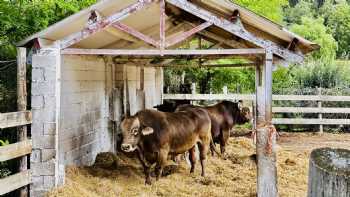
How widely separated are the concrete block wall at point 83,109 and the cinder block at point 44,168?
1.66 ft

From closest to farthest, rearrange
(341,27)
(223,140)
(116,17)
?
(116,17) → (223,140) → (341,27)

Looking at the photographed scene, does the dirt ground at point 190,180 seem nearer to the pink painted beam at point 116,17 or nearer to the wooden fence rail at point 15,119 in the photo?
the wooden fence rail at point 15,119

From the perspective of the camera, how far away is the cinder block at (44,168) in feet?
21.5

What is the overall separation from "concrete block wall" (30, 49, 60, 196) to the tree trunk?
228 inches

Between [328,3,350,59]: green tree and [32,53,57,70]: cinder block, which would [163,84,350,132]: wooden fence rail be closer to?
[32,53,57,70]: cinder block

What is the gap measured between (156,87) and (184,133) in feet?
23.2

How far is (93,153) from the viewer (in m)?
8.92

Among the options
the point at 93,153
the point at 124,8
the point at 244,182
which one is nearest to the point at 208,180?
the point at 244,182

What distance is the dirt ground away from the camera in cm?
706

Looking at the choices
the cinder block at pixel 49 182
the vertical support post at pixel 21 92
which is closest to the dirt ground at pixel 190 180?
the cinder block at pixel 49 182

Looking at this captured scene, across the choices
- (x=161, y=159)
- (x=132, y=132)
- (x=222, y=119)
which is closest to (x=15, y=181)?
(x=132, y=132)

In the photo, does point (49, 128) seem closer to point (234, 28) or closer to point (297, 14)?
point (234, 28)

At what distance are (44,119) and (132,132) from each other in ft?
5.24

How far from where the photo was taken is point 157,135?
7.82 meters
